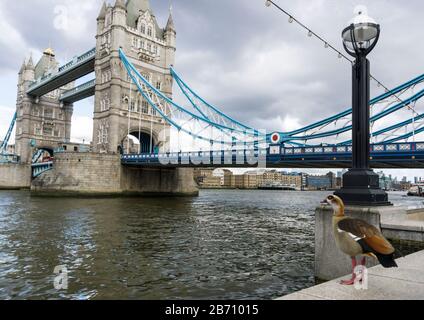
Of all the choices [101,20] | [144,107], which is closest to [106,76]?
[144,107]

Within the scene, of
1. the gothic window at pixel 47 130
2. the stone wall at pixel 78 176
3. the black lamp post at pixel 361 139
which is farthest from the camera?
the gothic window at pixel 47 130

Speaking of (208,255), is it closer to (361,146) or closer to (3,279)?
(3,279)

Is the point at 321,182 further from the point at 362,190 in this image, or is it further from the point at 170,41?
the point at 362,190

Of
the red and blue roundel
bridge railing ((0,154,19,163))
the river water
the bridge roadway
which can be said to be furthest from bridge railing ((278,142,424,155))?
bridge railing ((0,154,19,163))

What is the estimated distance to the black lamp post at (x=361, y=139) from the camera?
17.0ft

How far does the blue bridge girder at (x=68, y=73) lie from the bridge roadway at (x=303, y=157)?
68.8ft

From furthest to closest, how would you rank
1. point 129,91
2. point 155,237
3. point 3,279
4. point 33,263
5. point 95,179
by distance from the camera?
point 129,91
point 95,179
point 155,237
point 33,263
point 3,279

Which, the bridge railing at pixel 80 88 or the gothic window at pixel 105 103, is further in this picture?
the bridge railing at pixel 80 88

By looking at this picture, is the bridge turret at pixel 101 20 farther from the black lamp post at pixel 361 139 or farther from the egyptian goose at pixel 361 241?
the egyptian goose at pixel 361 241

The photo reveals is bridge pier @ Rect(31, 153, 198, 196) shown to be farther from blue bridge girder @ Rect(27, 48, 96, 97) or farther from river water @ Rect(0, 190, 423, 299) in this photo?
river water @ Rect(0, 190, 423, 299)

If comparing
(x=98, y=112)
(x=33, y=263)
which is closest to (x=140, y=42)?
(x=98, y=112)

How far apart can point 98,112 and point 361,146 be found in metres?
44.5

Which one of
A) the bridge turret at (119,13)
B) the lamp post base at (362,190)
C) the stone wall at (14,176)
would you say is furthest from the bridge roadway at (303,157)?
the stone wall at (14,176)
